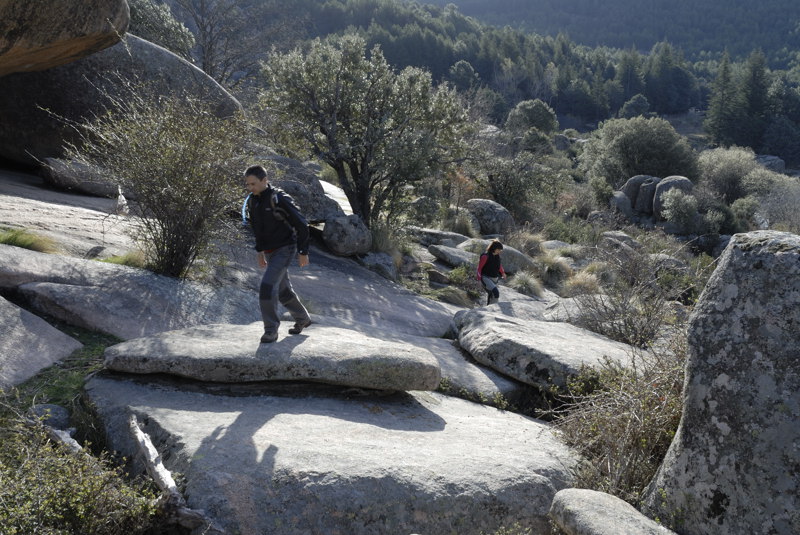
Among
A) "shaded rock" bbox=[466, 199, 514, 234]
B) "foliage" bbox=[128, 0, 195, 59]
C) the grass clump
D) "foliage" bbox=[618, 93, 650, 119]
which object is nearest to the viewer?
the grass clump

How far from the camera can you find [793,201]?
99.7ft

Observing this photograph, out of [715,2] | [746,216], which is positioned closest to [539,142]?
[746,216]

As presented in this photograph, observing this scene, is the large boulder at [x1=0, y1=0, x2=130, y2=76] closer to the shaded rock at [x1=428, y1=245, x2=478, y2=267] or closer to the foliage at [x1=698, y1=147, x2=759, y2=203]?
the shaded rock at [x1=428, y1=245, x2=478, y2=267]

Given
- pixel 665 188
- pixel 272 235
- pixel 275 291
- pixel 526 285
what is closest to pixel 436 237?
pixel 526 285

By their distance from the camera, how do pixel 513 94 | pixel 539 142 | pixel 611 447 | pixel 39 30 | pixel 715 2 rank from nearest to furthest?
pixel 611 447
pixel 39 30
pixel 539 142
pixel 513 94
pixel 715 2

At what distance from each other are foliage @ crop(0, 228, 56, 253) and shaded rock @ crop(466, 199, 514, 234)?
1576 cm

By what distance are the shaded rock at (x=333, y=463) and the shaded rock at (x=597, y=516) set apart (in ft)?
1.21

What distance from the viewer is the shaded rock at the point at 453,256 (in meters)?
15.3

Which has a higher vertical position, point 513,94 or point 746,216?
point 513,94

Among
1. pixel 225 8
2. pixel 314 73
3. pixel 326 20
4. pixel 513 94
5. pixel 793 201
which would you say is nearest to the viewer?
pixel 314 73

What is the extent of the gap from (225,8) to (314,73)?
1142cm

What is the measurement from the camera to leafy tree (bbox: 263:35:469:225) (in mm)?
14852

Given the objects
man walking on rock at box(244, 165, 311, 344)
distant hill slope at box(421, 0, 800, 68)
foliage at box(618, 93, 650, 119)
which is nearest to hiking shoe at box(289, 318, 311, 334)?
man walking on rock at box(244, 165, 311, 344)

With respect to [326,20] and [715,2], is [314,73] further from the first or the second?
[715,2]
